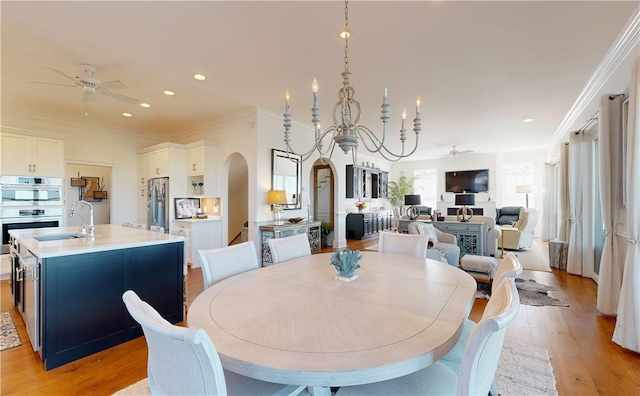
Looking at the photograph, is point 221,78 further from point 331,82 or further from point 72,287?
point 72,287

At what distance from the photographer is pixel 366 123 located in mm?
5582

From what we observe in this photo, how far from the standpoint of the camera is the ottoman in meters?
3.79

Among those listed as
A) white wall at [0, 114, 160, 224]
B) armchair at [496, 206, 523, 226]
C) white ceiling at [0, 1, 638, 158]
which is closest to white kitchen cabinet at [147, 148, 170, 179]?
white wall at [0, 114, 160, 224]

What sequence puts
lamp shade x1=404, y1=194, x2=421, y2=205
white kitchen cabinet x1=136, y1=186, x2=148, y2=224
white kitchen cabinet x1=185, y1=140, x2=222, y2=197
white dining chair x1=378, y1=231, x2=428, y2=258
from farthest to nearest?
lamp shade x1=404, y1=194, x2=421, y2=205 < white kitchen cabinet x1=136, y1=186, x2=148, y2=224 < white kitchen cabinet x1=185, y1=140, x2=222, y2=197 < white dining chair x1=378, y1=231, x2=428, y2=258

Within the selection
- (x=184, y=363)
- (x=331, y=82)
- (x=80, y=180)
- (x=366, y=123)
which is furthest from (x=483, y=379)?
(x=80, y=180)

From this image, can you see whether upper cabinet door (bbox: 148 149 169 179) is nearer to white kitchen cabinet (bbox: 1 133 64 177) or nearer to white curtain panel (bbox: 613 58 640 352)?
white kitchen cabinet (bbox: 1 133 64 177)

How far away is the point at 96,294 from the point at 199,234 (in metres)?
2.80

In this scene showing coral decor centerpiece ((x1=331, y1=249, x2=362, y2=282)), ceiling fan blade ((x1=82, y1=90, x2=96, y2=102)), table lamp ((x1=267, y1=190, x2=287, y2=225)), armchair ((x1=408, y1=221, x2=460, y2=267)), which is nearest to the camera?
coral decor centerpiece ((x1=331, y1=249, x2=362, y2=282))

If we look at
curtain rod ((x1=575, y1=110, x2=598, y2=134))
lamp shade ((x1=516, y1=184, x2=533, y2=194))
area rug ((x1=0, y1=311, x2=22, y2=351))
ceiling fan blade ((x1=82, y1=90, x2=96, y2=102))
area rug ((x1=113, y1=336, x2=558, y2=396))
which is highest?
ceiling fan blade ((x1=82, y1=90, x2=96, y2=102))

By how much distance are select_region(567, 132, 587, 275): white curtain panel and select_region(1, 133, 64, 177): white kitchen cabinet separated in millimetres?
8433

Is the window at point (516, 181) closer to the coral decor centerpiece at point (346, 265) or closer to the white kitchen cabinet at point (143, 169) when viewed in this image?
the coral decor centerpiece at point (346, 265)

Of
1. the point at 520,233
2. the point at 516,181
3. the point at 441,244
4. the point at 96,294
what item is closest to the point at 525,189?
the point at 516,181

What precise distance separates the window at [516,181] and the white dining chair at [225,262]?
9685 millimetres

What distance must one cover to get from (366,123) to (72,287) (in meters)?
4.97
